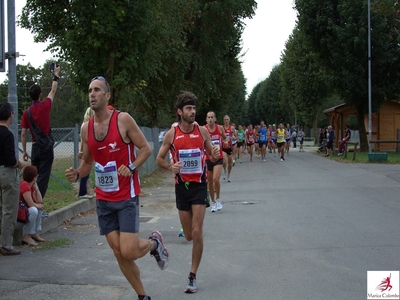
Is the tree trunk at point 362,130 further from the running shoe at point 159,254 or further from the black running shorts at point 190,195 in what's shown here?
the running shoe at point 159,254

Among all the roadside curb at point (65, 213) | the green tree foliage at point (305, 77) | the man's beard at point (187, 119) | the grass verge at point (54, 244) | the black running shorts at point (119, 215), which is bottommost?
the grass verge at point (54, 244)

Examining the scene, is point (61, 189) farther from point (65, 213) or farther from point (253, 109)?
point (253, 109)

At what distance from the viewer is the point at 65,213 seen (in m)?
10.0

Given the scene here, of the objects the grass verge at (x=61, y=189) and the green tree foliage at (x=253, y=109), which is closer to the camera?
the grass verge at (x=61, y=189)

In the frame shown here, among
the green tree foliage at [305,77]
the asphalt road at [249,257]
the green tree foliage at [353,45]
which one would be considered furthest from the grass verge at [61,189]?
the green tree foliage at [305,77]

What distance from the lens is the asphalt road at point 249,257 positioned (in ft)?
18.6

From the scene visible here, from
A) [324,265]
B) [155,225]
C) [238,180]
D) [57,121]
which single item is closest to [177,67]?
[238,180]

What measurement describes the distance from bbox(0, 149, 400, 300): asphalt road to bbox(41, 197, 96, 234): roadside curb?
147 mm

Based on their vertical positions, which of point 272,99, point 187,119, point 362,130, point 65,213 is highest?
point 272,99

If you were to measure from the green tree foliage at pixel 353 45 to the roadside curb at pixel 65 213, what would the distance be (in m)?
22.5

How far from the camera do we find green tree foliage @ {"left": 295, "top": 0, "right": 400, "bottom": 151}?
100.0 feet

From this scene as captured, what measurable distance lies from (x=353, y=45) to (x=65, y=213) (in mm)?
24650

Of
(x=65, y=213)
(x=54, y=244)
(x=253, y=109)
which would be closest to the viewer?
(x=54, y=244)

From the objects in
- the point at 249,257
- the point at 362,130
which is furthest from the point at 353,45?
the point at 249,257
